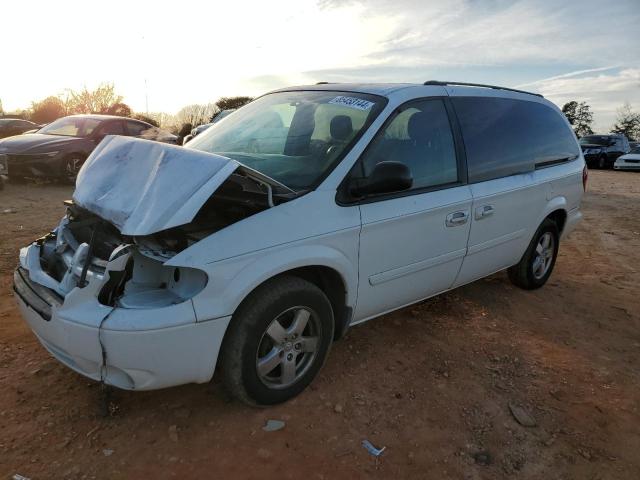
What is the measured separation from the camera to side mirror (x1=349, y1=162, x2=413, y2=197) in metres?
2.85

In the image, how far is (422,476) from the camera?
2.39 m

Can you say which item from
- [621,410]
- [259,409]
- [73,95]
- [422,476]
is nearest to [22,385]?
[259,409]

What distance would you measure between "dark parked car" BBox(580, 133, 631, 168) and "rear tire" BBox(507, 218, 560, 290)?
2041 centimetres

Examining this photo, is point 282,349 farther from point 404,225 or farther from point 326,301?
point 404,225

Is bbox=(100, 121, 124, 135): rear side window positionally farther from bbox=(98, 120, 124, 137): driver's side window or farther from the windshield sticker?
the windshield sticker

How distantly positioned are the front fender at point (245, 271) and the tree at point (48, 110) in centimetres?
3403

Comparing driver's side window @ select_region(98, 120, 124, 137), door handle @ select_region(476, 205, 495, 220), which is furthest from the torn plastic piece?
driver's side window @ select_region(98, 120, 124, 137)

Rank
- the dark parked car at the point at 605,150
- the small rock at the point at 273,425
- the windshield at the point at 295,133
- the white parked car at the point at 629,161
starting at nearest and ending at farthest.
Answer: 1. the small rock at the point at 273,425
2. the windshield at the point at 295,133
3. the white parked car at the point at 629,161
4. the dark parked car at the point at 605,150

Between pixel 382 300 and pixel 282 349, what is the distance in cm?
82

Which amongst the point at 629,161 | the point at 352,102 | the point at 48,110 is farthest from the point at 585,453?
the point at 48,110


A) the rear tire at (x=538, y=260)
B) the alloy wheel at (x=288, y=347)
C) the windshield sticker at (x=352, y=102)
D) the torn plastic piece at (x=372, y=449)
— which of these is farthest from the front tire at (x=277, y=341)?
the rear tire at (x=538, y=260)

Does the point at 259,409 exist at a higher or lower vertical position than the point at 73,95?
lower

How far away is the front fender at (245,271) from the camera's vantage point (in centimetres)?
236

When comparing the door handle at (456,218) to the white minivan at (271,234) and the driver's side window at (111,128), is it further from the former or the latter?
the driver's side window at (111,128)
